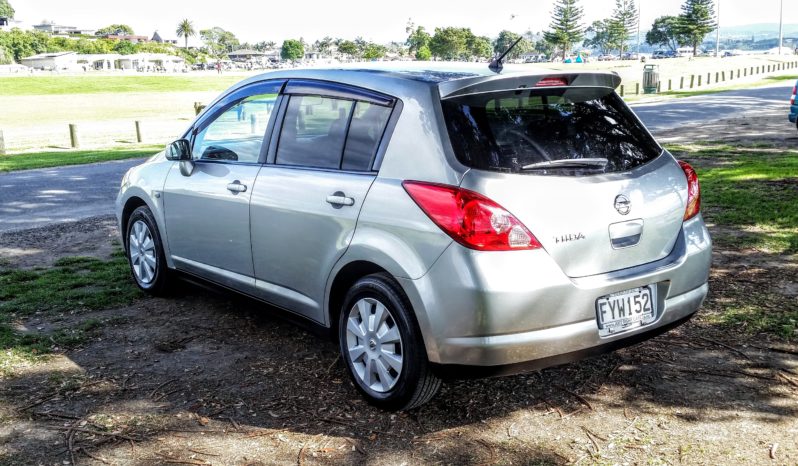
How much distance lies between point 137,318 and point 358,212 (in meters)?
2.49

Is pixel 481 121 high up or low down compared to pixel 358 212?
up

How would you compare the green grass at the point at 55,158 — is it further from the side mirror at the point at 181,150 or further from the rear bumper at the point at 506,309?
the rear bumper at the point at 506,309

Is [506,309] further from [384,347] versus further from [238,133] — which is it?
[238,133]

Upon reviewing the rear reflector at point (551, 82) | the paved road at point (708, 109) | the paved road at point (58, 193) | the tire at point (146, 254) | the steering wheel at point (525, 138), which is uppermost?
the rear reflector at point (551, 82)

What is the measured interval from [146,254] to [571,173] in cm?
366

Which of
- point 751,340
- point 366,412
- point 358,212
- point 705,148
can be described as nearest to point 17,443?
point 366,412

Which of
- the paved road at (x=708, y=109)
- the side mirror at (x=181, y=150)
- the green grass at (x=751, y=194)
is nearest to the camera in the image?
the side mirror at (x=181, y=150)

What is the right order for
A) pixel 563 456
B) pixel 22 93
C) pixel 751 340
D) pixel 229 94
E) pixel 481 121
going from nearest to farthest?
pixel 563 456
pixel 481 121
pixel 751 340
pixel 229 94
pixel 22 93

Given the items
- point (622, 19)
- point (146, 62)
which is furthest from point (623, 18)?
point (146, 62)

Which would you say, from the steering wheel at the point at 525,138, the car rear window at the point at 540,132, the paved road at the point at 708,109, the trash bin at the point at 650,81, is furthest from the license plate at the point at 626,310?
the trash bin at the point at 650,81

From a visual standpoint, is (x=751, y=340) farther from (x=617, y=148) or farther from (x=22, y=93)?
(x=22, y=93)

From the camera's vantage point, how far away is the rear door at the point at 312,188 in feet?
13.5

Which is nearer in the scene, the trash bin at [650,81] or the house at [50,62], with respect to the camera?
the trash bin at [650,81]

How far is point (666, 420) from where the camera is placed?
3.87 m
